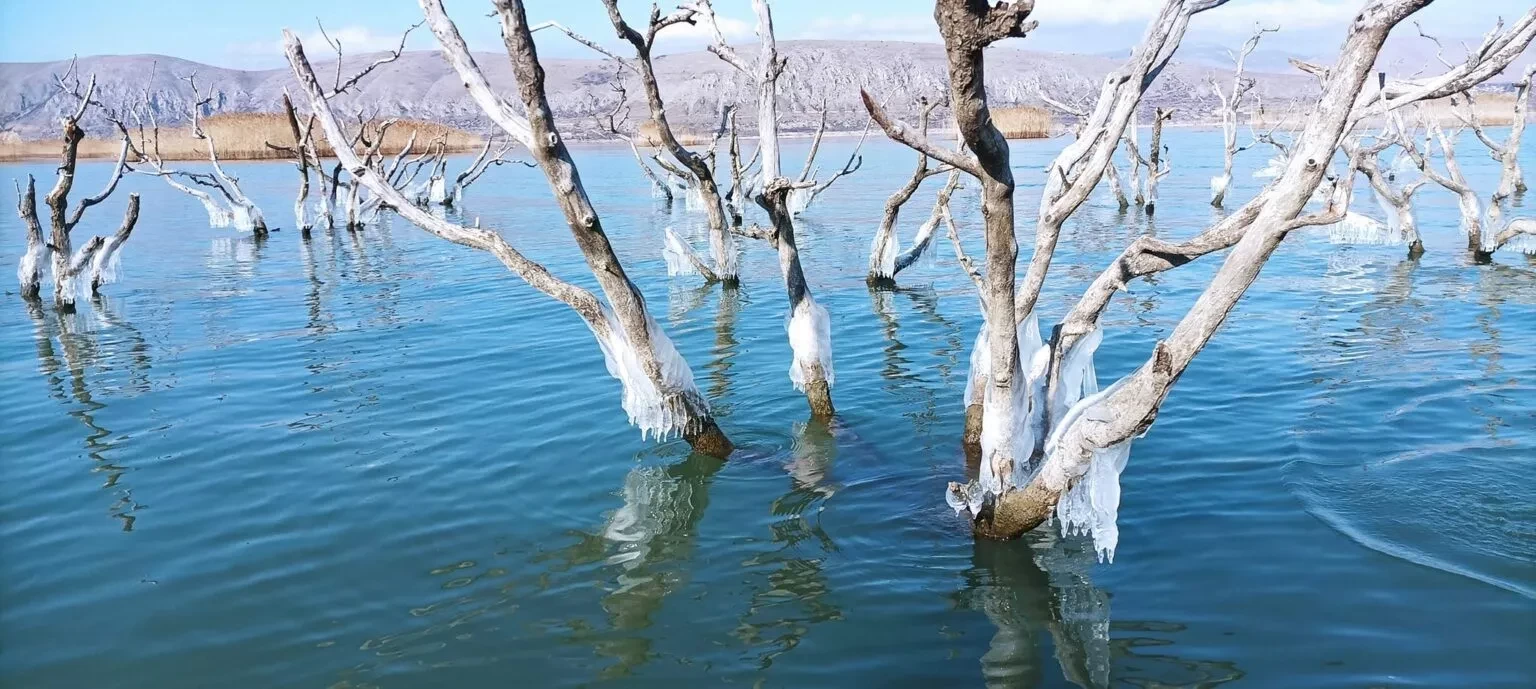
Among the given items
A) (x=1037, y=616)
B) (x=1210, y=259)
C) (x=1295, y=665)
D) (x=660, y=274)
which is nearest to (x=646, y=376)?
(x=1037, y=616)

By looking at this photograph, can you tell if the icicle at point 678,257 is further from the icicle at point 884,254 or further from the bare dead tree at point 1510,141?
the bare dead tree at point 1510,141

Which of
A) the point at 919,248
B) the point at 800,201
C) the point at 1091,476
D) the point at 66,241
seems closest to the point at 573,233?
the point at 1091,476

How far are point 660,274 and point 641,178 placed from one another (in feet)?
91.7

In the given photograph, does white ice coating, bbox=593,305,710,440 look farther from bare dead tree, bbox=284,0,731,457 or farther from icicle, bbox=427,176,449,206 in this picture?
icicle, bbox=427,176,449,206

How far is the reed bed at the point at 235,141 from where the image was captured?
165 ft

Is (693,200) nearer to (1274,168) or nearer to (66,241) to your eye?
(1274,168)

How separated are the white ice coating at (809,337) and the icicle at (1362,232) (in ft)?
42.5

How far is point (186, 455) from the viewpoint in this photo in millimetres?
8602

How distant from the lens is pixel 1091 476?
5582mm

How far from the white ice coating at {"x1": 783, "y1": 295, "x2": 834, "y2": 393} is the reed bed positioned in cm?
3962

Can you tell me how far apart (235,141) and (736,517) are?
52552mm

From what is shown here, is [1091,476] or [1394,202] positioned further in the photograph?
[1394,202]

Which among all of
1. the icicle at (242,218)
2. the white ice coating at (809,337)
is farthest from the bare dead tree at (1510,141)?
the icicle at (242,218)

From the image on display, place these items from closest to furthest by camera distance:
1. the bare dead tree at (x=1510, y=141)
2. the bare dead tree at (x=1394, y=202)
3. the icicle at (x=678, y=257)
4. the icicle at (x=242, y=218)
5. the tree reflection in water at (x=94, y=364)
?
the tree reflection in water at (x=94, y=364)
the bare dead tree at (x=1510, y=141)
the bare dead tree at (x=1394, y=202)
the icicle at (x=678, y=257)
the icicle at (x=242, y=218)
